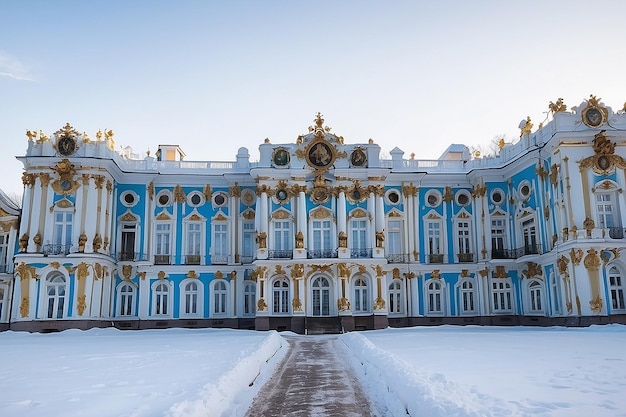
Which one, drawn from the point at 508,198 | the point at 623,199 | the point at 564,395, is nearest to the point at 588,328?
the point at 623,199

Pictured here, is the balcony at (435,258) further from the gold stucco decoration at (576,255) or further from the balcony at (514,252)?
the gold stucco decoration at (576,255)

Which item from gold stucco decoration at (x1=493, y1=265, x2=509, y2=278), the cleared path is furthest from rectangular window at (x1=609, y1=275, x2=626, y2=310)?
the cleared path

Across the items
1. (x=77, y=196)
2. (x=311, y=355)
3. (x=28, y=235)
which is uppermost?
(x=77, y=196)

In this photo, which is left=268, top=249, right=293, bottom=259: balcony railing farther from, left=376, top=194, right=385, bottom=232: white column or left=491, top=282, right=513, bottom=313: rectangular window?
left=491, top=282, right=513, bottom=313: rectangular window

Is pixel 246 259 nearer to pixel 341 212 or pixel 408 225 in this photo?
pixel 341 212

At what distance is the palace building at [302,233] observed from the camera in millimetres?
31172

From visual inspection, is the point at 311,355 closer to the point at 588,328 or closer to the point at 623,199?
the point at 588,328

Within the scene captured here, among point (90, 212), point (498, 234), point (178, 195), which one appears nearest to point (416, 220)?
point (498, 234)

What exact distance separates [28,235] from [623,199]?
31891mm

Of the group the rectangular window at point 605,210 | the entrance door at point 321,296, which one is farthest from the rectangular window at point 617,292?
the entrance door at point 321,296

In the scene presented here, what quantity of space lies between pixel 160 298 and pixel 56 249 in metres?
6.73

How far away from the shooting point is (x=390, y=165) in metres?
37.1

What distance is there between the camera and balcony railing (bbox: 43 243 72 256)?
1252 inches

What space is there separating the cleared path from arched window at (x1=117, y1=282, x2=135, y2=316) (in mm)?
21488
